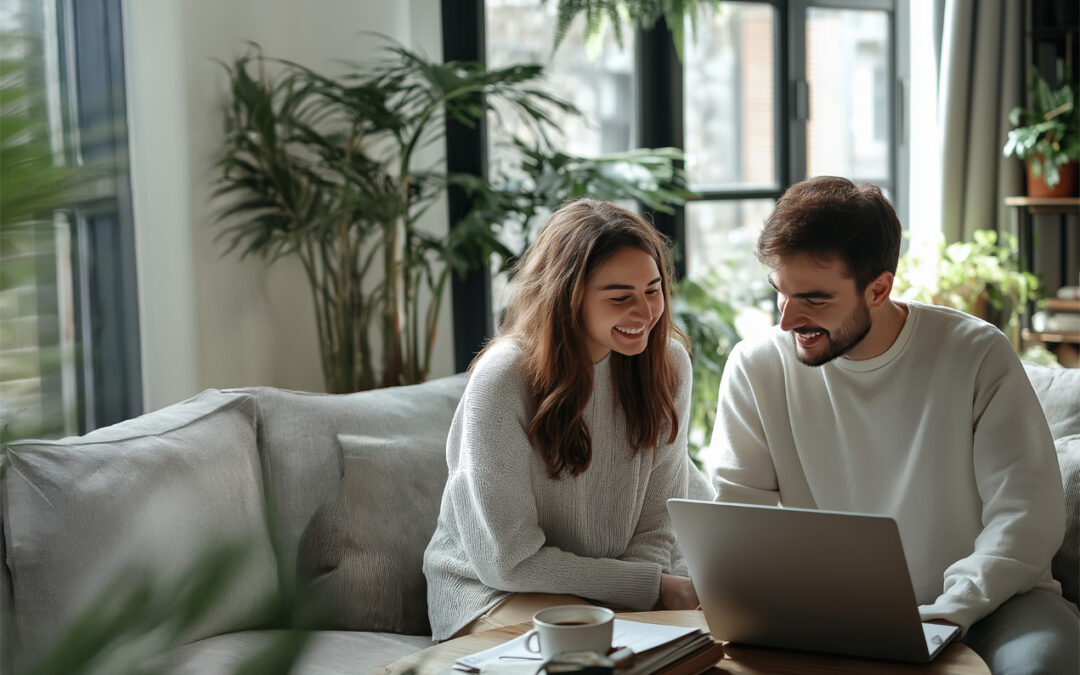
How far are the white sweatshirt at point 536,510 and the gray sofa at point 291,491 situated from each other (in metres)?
0.16

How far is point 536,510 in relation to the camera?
179 cm

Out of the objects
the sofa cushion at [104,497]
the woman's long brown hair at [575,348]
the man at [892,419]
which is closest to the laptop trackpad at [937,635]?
the man at [892,419]

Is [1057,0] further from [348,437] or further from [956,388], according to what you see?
[348,437]

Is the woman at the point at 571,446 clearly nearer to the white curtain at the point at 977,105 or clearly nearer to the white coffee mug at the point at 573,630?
the white coffee mug at the point at 573,630

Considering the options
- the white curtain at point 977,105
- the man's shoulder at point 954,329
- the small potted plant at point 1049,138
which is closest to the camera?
the man's shoulder at point 954,329

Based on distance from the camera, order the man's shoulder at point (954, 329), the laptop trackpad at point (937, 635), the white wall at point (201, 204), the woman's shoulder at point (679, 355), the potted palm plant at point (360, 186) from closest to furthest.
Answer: the laptop trackpad at point (937, 635) < the man's shoulder at point (954, 329) < the woman's shoulder at point (679, 355) < the white wall at point (201, 204) < the potted palm plant at point (360, 186)

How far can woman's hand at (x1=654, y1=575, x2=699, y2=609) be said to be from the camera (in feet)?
5.75

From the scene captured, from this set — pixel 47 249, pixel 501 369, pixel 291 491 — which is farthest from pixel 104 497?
pixel 47 249

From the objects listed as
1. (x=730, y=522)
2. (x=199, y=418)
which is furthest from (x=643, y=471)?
(x=199, y=418)

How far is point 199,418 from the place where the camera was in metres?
2.01

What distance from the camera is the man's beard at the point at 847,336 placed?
67.1 inches

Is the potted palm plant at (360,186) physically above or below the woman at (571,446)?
above

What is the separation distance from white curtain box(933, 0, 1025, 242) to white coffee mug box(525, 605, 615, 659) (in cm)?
338

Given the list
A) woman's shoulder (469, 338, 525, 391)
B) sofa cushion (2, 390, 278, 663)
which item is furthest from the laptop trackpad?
sofa cushion (2, 390, 278, 663)
